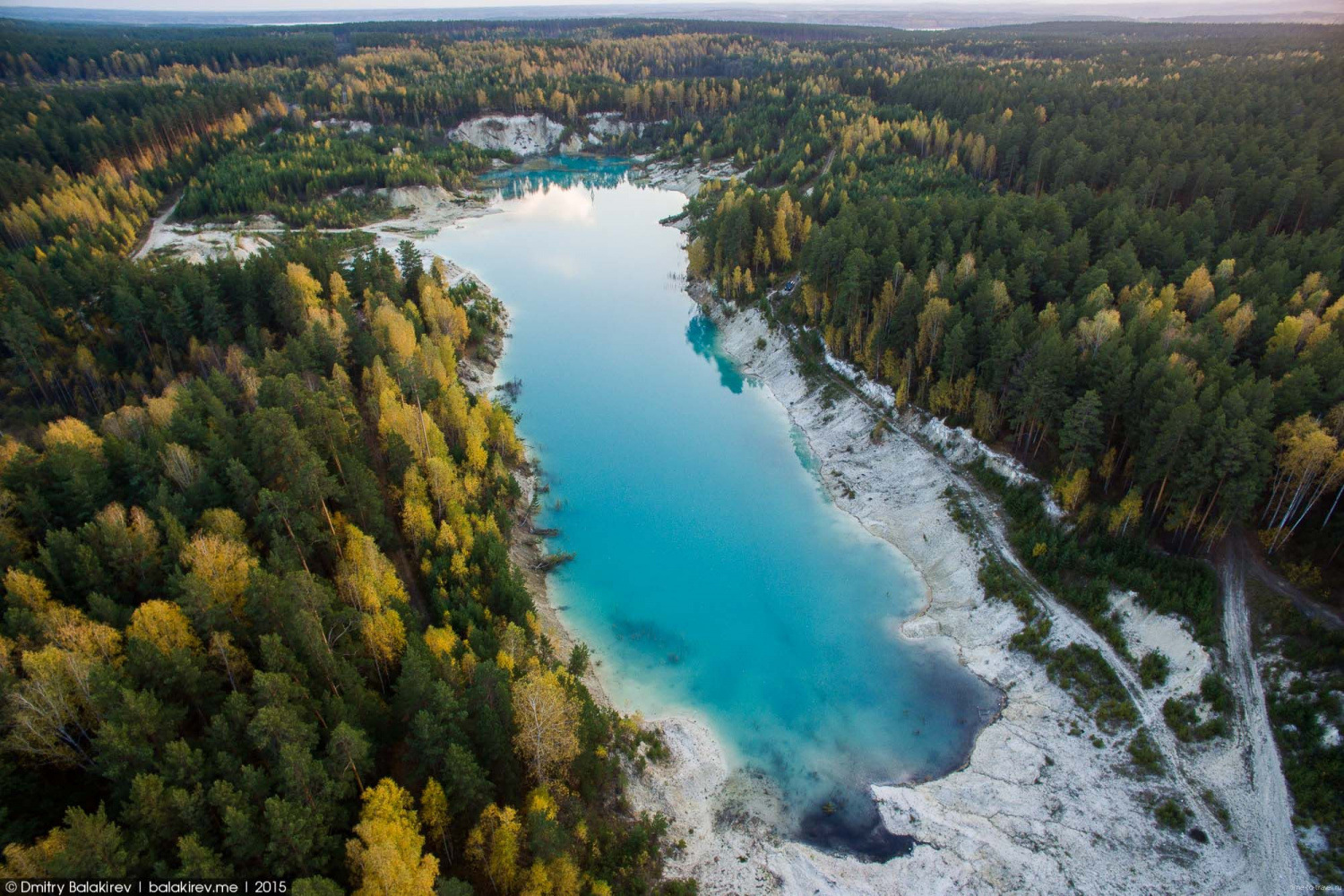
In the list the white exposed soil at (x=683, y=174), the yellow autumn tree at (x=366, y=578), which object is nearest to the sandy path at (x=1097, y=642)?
the yellow autumn tree at (x=366, y=578)

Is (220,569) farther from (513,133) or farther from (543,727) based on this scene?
(513,133)

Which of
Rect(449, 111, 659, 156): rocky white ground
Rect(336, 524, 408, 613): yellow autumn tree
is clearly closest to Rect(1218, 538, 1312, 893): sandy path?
Rect(336, 524, 408, 613): yellow autumn tree

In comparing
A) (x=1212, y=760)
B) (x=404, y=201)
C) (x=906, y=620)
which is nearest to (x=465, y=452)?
(x=906, y=620)

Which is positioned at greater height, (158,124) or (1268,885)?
(158,124)

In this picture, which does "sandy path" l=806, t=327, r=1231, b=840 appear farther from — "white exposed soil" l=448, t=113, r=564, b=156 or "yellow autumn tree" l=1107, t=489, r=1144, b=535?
"white exposed soil" l=448, t=113, r=564, b=156

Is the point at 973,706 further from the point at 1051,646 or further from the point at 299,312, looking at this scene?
the point at 299,312

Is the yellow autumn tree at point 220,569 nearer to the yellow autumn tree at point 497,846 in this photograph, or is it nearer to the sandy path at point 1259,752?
the yellow autumn tree at point 497,846

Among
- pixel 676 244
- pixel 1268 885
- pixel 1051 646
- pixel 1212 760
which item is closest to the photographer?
pixel 1268 885

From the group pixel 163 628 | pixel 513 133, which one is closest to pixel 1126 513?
pixel 163 628
